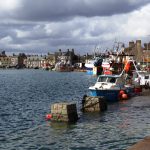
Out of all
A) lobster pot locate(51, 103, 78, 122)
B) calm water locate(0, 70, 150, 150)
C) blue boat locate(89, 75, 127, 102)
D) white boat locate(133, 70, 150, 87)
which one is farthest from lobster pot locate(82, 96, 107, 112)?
white boat locate(133, 70, 150, 87)

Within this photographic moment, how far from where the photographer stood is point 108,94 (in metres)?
54.0

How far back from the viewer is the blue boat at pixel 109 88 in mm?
53156

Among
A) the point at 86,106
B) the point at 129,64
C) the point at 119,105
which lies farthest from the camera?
the point at 129,64

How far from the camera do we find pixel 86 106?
137 ft

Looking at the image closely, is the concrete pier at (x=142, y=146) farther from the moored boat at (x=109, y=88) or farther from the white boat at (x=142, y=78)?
the white boat at (x=142, y=78)

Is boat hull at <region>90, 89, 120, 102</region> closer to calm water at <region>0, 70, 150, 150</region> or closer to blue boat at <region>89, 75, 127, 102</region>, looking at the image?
blue boat at <region>89, 75, 127, 102</region>

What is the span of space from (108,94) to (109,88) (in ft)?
2.57

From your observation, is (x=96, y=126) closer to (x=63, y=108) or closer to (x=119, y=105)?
(x=63, y=108)

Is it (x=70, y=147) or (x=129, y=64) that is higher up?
(x=129, y=64)

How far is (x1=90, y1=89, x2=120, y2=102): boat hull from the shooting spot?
53062mm

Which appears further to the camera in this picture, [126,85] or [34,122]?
[126,85]

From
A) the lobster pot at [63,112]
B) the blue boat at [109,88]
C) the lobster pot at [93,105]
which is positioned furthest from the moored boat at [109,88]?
the lobster pot at [63,112]

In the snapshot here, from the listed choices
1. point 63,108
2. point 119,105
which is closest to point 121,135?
point 63,108

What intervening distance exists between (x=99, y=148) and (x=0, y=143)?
6.44m
